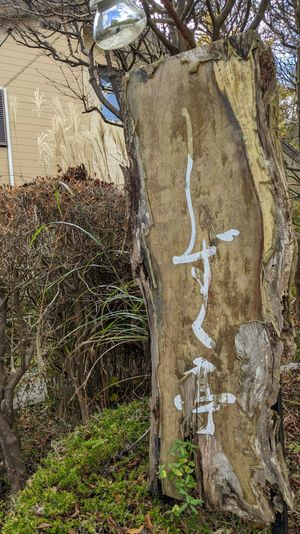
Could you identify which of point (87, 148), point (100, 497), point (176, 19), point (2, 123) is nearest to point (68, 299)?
point (100, 497)

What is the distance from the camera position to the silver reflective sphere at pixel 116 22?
2.33 m

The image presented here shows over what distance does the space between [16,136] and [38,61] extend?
1408 mm

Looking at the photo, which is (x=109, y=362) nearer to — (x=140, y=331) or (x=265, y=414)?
(x=140, y=331)

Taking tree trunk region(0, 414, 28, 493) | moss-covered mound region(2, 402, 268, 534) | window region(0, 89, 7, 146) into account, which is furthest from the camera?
window region(0, 89, 7, 146)

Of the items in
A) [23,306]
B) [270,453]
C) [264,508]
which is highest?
[23,306]

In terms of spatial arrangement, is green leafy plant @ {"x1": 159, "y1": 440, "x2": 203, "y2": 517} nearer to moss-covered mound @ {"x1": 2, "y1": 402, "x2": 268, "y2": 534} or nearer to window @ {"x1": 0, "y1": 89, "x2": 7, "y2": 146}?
moss-covered mound @ {"x1": 2, "y1": 402, "x2": 268, "y2": 534}

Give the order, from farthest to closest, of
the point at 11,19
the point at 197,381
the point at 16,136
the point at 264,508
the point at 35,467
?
the point at 16,136, the point at 11,19, the point at 35,467, the point at 197,381, the point at 264,508

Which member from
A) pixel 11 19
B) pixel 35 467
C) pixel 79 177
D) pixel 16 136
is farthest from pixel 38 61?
pixel 35 467

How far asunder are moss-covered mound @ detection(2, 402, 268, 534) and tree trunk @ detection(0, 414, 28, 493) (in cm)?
31

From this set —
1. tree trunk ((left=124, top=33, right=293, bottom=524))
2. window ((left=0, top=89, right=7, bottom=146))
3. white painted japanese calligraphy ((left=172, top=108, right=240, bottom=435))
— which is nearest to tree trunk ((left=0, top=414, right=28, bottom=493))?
tree trunk ((left=124, top=33, right=293, bottom=524))

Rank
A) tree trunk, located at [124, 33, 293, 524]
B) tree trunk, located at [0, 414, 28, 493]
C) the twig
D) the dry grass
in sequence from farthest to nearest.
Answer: the dry grass → tree trunk, located at [0, 414, 28, 493] → the twig → tree trunk, located at [124, 33, 293, 524]

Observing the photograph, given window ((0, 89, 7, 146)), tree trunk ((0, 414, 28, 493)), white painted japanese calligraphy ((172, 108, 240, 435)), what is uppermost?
window ((0, 89, 7, 146))

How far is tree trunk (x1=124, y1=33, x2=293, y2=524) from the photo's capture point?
165 cm

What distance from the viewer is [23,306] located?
279 cm
